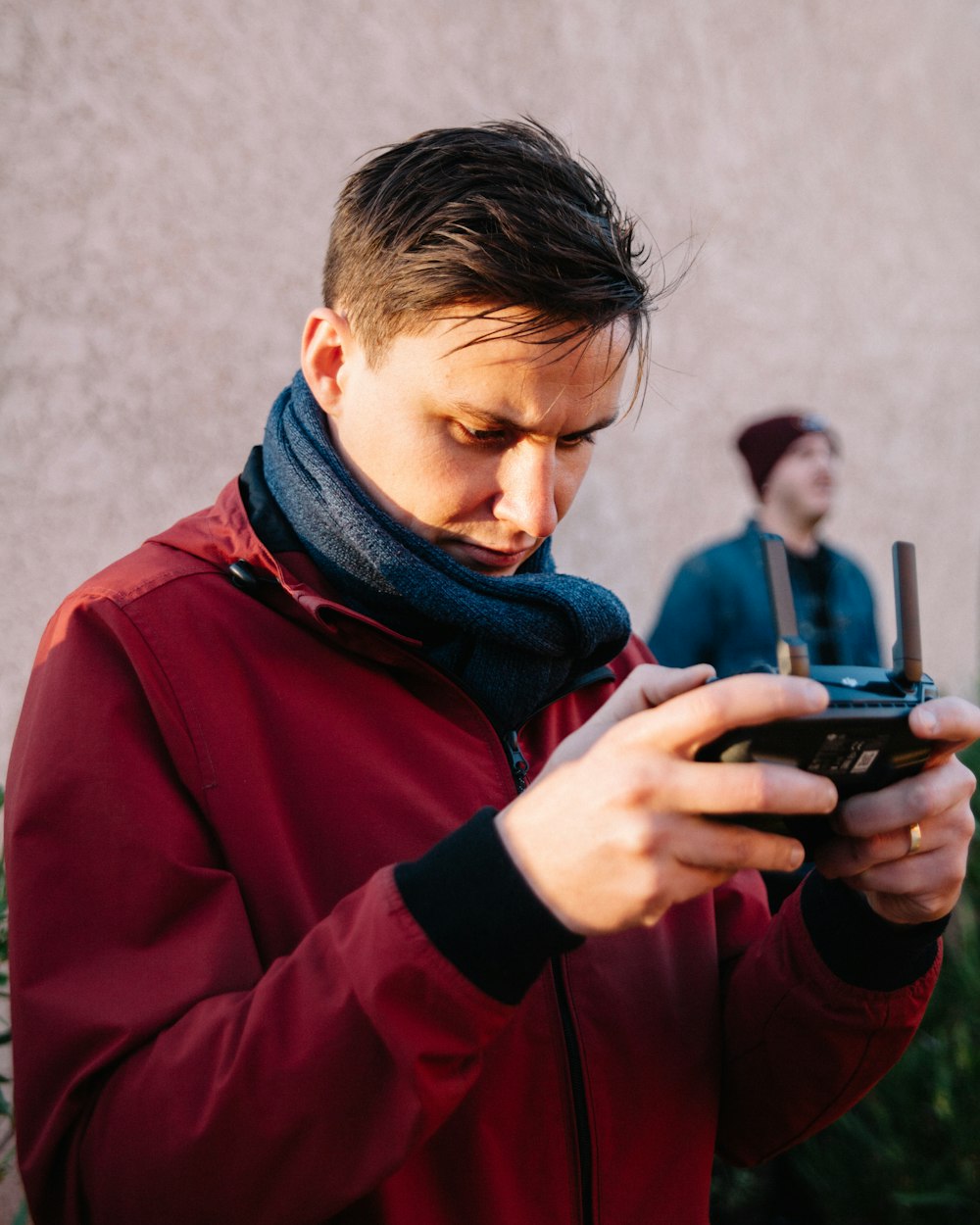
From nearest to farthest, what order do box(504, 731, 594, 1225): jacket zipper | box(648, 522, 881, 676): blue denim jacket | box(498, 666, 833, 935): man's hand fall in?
box(498, 666, 833, 935): man's hand → box(504, 731, 594, 1225): jacket zipper → box(648, 522, 881, 676): blue denim jacket

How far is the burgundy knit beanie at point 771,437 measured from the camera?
386cm

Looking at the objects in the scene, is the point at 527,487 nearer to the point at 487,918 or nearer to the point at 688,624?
the point at 487,918

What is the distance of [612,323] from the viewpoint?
125cm

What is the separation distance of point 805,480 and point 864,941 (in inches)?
110

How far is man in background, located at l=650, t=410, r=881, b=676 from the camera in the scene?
3.42 meters

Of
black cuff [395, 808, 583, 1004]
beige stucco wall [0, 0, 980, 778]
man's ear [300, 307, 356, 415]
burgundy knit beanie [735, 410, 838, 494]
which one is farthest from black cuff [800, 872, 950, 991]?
burgundy knit beanie [735, 410, 838, 494]

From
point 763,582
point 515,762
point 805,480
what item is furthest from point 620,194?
point 515,762

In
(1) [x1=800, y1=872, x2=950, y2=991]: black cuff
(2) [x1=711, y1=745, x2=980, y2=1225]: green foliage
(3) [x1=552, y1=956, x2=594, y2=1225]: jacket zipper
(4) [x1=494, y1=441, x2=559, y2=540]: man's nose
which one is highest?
(4) [x1=494, y1=441, x2=559, y2=540]: man's nose

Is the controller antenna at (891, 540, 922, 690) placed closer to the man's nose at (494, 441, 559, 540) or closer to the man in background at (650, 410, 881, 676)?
the man's nose at (494, 441, 559, 540)

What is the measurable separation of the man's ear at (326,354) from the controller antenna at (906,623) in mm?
690

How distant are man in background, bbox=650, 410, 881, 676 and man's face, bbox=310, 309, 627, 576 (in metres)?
2.11

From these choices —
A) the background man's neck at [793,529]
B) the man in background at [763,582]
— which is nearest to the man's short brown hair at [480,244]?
the man in background at [763,582]

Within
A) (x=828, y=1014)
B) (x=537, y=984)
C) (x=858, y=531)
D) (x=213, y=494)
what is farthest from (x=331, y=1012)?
(x=858, y=531)

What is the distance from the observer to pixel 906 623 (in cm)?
105
